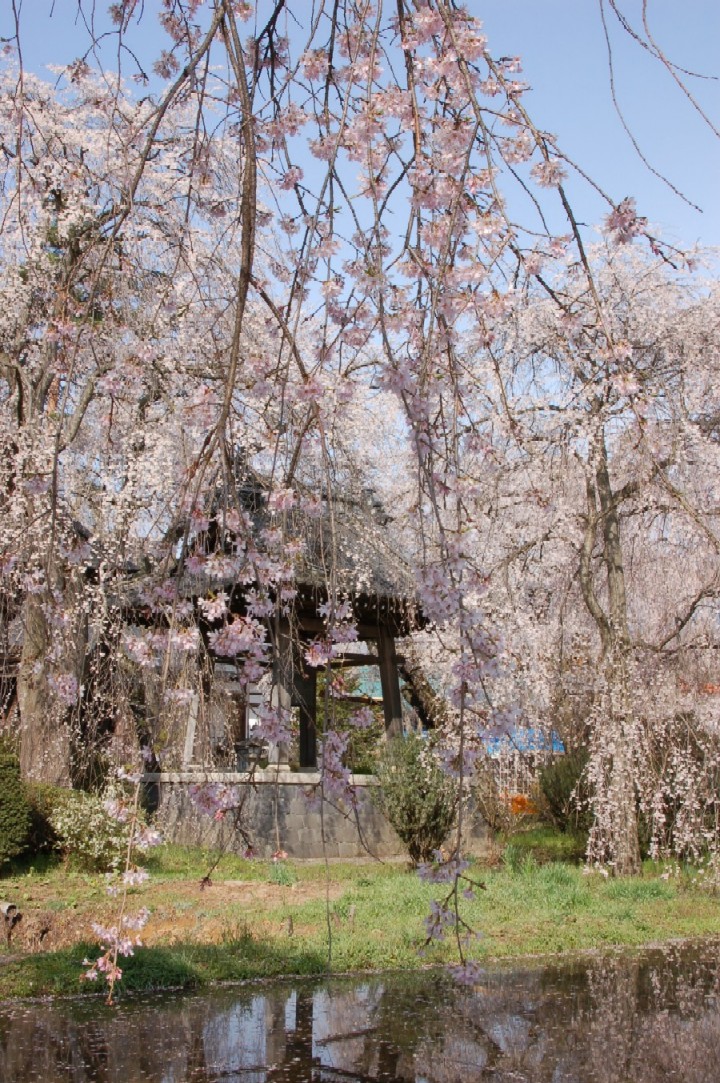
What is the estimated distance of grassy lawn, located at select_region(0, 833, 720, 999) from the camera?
6.02 meters

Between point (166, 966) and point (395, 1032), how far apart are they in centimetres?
177

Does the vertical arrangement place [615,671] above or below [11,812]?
above

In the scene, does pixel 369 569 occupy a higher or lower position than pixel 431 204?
higher

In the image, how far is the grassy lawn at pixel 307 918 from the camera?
19.7 feet

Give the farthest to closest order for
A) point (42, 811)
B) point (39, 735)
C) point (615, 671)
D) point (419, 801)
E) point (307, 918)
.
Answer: point (39, 735) < point (419, 801) < point (42, 811) < point (615, 671) < point (307, 918)

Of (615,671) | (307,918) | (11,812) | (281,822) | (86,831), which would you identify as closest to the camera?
(307,918)

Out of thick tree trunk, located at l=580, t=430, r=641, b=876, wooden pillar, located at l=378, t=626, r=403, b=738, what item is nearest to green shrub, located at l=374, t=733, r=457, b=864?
thick tree trunk, located at l=580, t=430, r=641, b=876

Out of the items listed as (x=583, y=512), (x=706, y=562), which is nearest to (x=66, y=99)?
(x=583, y=512)

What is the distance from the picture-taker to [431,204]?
2.85 metres

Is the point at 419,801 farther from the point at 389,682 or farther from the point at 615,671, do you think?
the point at 389,682

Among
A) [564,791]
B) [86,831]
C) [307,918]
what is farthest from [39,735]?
[564,791]

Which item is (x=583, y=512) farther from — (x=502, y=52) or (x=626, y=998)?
(x=502, y=52)

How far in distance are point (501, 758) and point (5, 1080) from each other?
27.6 feet

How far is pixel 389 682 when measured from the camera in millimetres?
14195
